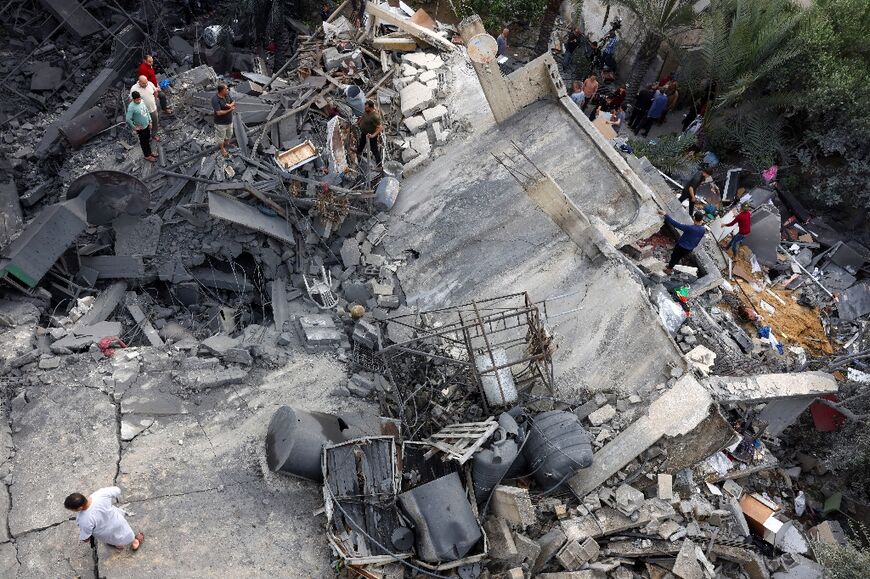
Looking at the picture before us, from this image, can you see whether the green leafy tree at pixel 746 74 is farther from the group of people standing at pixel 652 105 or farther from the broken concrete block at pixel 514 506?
the broken concrete block at pixel 514 506

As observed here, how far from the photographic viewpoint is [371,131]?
1094 centimetres

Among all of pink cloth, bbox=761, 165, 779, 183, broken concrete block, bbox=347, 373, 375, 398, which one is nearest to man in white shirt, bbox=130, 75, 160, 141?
broken concrete block, bbox=347, 373, 375, 398

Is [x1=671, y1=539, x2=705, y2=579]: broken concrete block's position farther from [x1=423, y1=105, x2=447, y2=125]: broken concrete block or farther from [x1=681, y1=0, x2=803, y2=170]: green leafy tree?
[x1=681, y1=0, x2=803, y2=170]: green leafy tree

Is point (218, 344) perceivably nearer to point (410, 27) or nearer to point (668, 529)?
point (668, 529)

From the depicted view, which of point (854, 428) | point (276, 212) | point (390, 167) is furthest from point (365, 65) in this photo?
point (854, 428)

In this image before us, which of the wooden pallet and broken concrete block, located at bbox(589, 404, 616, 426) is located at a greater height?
the wooden pallet

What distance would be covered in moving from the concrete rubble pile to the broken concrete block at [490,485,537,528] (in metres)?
0.03

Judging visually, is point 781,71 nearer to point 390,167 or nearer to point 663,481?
point 390,167

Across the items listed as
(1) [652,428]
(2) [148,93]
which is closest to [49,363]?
(2) [148,93]

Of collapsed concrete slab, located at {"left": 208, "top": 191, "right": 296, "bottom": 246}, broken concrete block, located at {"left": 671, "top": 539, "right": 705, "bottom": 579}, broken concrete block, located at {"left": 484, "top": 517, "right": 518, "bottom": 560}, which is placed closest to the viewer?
broken concrete block, located at {"left": 484, "top": 517, "right": 518, "bottom": 560}

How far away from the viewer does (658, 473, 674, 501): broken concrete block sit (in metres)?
7.84

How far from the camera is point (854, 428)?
32.5ft

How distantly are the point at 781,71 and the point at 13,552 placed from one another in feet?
50.7

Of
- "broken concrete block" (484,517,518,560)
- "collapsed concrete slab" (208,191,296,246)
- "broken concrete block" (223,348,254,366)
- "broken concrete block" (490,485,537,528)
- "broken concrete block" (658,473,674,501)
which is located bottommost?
"broken concrete block" (658,473,674,501)
